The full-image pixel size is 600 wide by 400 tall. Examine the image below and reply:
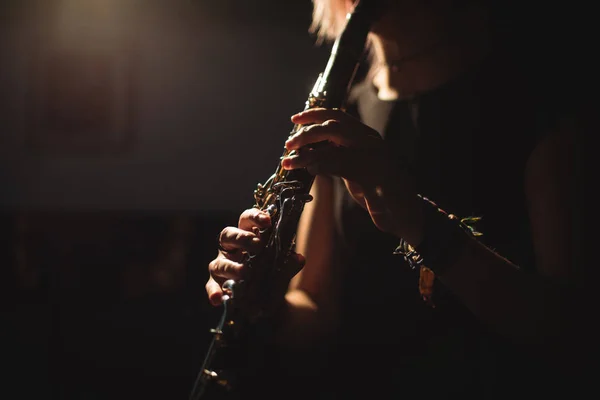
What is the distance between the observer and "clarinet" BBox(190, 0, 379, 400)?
88cm

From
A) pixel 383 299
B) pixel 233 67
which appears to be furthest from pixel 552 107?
pixel 233 67

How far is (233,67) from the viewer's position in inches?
126

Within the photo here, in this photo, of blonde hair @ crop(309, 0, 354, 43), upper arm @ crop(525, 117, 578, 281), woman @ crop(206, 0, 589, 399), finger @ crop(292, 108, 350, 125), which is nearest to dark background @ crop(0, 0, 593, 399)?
woman @ crop(206, 0, 589, 399)

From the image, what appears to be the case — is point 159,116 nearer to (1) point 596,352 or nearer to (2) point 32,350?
(2) point 32,350

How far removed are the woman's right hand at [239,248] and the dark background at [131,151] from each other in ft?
5.82

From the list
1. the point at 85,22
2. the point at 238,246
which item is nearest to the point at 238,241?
the point at 238,246

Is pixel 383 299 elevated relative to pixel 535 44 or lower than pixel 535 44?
lower

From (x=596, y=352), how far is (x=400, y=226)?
378 millimetres

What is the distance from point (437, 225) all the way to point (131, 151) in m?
2.74

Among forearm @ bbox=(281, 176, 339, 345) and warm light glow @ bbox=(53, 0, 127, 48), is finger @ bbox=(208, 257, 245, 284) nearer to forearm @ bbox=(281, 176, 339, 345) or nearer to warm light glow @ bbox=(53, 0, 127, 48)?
forearm @ bbox=(281, 176, 339, 345)

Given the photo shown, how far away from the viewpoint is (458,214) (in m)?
0.97

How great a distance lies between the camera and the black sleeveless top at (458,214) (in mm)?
920

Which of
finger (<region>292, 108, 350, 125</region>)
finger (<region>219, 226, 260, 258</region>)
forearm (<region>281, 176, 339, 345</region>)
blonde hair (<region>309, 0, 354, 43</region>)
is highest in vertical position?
blonde hair (<region>309, 0, 354, 43</region>)

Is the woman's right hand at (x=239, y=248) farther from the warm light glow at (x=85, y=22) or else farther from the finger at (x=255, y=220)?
the warm light glow at (x=85, y=22)
